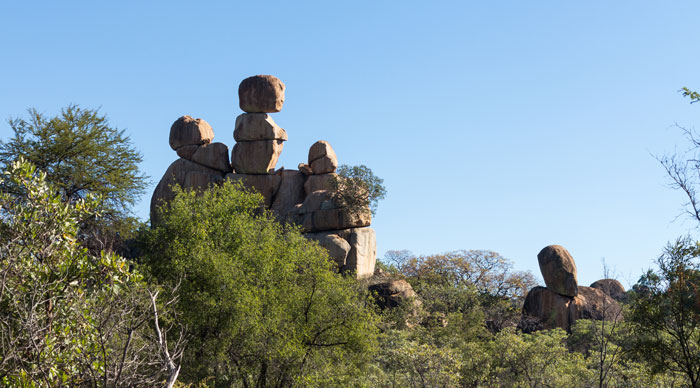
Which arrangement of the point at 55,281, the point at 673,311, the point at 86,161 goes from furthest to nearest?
the point at 86,161 < the point at 673,311 < the point at 55,281

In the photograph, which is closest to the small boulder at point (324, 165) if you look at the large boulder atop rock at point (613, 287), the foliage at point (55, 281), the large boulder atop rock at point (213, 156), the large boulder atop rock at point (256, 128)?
the large boulder atop rock at point (256, 128)

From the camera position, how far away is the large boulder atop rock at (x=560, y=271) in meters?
43.6

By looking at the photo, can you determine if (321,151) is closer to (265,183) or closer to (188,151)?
(265,183)

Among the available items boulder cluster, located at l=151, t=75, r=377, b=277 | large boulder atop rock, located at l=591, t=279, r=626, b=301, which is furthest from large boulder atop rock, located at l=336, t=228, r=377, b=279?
large boulder atop rock, located at l=591, t=279, r=626, b=301

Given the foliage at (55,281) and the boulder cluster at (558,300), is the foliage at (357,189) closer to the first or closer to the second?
the boulder cluster at (558,300)

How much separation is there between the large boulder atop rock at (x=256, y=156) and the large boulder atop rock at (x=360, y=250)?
8.59 metres

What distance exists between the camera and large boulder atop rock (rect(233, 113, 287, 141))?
1906 inches

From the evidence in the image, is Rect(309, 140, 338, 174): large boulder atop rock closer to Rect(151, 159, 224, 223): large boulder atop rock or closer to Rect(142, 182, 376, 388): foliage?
Rect(151, 159, 224, 223): large boulder atop rock

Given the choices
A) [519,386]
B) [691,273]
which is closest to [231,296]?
[519,386]

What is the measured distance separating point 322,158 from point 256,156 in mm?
5140

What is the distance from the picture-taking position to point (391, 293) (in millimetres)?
39562

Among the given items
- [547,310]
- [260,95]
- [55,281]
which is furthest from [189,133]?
[55,281]

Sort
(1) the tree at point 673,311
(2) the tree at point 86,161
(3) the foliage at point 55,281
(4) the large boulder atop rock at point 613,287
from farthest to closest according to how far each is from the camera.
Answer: (4) the large boulder atop rock at point 613,287, (2) the tree at point 86,161, (1) the tree at point 673,311, (3) the foliage at point 55,281

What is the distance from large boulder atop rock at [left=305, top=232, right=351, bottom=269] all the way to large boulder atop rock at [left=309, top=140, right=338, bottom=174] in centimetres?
692
